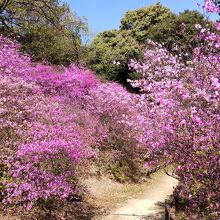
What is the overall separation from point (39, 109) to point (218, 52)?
24.6 ft

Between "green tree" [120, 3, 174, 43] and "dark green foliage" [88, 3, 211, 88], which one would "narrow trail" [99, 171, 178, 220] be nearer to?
"dark green foliage" [88, 3, 211, 88]

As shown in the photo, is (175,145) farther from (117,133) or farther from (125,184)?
(117,133)

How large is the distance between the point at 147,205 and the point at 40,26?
1482 centimetres

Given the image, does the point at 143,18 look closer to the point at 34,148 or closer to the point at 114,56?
the point at 114,56

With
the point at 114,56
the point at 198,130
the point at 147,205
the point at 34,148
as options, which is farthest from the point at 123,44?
the point at 198,130

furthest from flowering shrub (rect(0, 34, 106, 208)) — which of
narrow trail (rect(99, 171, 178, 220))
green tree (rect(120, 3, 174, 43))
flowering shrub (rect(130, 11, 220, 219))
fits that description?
green tree (rect(120, 3, 174, 43))

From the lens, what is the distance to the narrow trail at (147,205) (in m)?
13.0

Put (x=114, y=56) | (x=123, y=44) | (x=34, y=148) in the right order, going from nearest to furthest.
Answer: (x=34, y=148) → (x=114, y=56) → (x=123, y=44)

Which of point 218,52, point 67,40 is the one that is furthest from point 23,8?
point 218,52

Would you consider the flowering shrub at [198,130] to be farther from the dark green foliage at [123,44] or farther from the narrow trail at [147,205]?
the dark green foliage at [123,44]

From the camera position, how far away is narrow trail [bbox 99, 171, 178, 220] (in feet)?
42.5

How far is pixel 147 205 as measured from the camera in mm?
14508

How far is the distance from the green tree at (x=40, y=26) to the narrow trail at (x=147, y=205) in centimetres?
1061

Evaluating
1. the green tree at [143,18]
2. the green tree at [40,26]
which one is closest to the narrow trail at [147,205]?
the green tree at [40,26]
